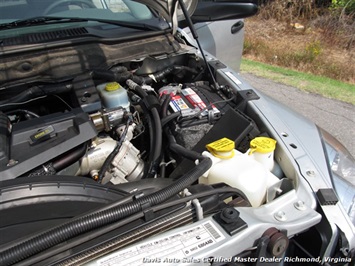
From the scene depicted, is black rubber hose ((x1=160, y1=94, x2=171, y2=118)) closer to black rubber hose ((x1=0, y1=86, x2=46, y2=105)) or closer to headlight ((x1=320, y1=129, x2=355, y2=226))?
black rubber hose ((x1=0, y1=86, x2=46, y2=105))

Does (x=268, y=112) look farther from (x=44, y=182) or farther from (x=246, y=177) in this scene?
(x=44, y=182)

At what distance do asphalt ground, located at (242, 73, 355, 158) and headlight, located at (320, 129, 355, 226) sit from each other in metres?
2.01

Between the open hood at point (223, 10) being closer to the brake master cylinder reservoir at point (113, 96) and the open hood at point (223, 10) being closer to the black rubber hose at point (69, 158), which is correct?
the brake master cylinder reservoir at point (113, 96)

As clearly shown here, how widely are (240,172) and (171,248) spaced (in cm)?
43

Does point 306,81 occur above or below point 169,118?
below

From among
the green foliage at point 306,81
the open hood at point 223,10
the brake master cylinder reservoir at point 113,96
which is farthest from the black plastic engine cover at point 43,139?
the green foliage at point 306,81

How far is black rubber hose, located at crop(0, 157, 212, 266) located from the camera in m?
0.86

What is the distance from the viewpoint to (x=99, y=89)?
65.9 inches

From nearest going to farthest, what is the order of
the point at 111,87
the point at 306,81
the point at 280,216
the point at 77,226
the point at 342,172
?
the point at 77,226, the point at 280,216, the point at 342,172, the point at 111,87, the point at 306,81

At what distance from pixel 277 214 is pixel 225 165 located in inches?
10.6

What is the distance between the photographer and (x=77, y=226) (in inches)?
36.8

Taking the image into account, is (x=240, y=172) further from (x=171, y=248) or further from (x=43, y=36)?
(x=43, y=36)

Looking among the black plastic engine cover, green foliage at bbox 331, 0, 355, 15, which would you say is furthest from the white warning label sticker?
green foliage at bbox 331, 0, 355, 15

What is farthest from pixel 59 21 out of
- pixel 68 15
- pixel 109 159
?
pixel 109 159
